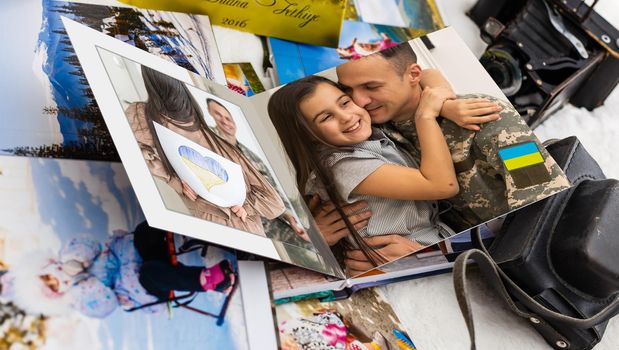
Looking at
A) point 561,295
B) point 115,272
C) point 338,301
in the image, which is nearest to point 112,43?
point 115,272

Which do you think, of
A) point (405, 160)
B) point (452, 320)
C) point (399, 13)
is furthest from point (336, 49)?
point (452, 320)

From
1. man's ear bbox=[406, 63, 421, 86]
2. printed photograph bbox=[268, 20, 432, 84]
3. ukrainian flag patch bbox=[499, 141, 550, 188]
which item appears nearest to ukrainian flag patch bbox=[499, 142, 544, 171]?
ukrainian flag patch bbox=[499, 141, 550, 188]

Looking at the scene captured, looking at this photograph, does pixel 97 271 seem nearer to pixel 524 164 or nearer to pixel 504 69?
pixel 524 164

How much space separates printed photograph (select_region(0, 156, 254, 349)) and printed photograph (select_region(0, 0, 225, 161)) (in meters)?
0.02

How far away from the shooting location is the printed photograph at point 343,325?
19.2 inches

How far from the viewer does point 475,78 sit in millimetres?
571

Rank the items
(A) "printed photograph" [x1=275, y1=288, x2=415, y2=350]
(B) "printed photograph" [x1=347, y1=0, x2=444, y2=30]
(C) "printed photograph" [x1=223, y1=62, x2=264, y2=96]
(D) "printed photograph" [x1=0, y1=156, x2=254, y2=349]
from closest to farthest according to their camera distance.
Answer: (D) "printed photograph" [x1=0, y1=156, x2=254, y2=349] < (A) "printed photograph" [x1=275, y1=288, x2=415, y2=350] < (C) "printed photograph" [x1=223, y1=62, x2=264, y2=96] < (B) "printed photograph" [x1=347, y1=0, x2=444, y2=30]

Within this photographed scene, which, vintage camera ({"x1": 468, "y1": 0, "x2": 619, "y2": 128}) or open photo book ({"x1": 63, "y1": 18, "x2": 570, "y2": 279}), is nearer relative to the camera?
open photo book ({"x1": 63, "y1": 18, "x2": 570, "y2": 279})

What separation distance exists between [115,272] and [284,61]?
0.32m

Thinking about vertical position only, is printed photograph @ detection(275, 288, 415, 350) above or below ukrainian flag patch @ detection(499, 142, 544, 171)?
below

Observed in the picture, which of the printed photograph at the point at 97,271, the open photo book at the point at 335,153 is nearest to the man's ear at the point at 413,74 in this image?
the open photo book at the point at 335,153

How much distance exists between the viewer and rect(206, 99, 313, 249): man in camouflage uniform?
46cm

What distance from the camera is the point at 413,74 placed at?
0.57m

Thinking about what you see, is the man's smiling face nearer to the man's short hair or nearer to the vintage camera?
the man's short hair
